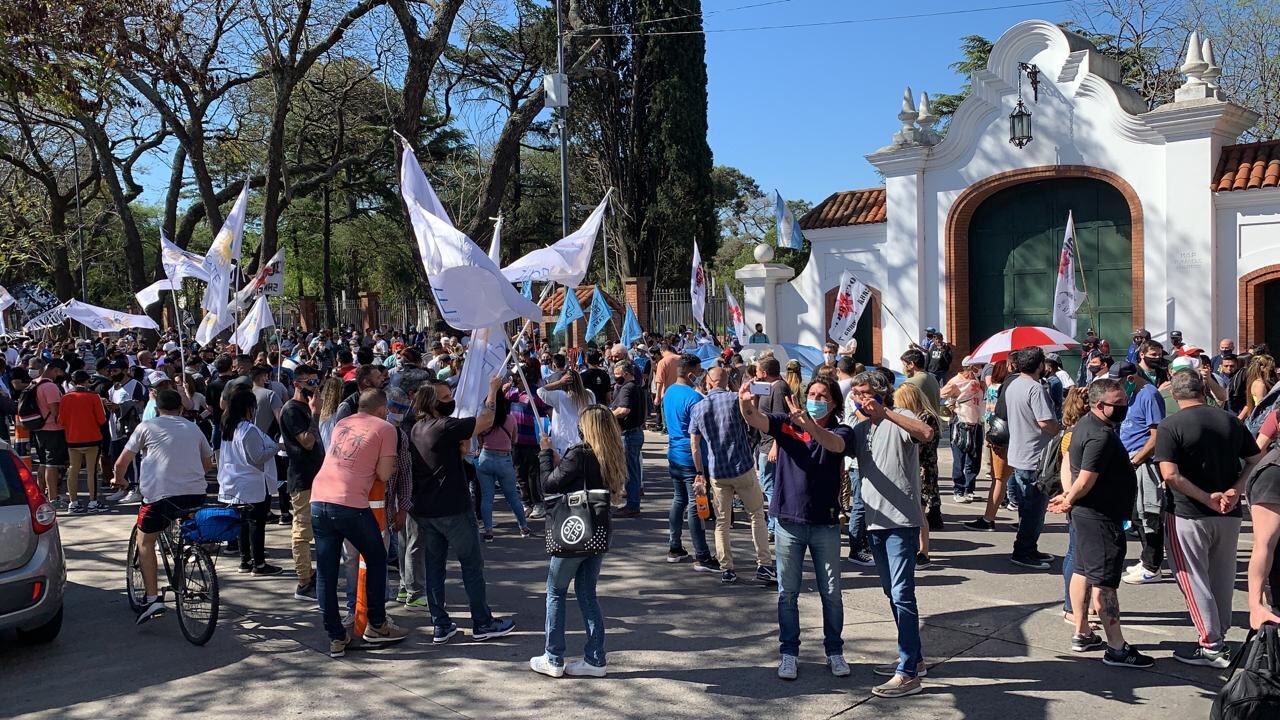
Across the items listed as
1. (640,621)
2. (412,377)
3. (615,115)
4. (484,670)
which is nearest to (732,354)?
(412,377)

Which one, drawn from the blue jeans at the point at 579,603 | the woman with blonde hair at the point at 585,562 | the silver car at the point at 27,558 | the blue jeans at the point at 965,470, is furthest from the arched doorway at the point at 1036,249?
the silver car at the point at 27,558

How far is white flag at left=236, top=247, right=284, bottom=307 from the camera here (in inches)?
572

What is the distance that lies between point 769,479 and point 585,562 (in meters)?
3.21

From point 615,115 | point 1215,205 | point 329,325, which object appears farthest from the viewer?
point 329,325

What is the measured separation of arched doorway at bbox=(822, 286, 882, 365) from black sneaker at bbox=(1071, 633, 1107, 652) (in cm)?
1368

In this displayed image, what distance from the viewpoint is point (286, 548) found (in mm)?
→ 9547

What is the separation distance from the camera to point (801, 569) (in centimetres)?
564

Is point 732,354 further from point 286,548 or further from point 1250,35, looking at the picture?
point 1250,35

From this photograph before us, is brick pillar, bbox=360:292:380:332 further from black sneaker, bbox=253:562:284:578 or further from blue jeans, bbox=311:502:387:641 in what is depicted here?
blue jeans, bbox=311:502:387:641

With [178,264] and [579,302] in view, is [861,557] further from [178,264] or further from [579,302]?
[579,302]

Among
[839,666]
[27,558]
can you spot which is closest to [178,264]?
[27,558]

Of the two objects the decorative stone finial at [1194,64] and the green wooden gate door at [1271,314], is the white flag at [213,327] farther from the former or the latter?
the green wooden gate door at [1271,314]

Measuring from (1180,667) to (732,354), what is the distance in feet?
29.7

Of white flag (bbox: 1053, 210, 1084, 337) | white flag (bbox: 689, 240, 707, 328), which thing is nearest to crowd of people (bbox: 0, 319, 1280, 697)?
white flag (bbox: 1053, 210, 1084, 337)
